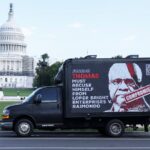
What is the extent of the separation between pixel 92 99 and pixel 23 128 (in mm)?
2562

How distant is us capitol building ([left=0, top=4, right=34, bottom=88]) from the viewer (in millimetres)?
186125

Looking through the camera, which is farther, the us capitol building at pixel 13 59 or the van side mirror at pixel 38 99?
the us capitol building at pixel 13 59

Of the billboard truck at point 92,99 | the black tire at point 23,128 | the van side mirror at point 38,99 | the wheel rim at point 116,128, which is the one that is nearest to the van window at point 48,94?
the billboard truck at point 92,99

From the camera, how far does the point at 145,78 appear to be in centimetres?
1861

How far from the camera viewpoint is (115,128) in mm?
18359

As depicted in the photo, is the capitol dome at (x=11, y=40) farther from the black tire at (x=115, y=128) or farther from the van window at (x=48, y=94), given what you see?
the black tire at (x=115, y=128)

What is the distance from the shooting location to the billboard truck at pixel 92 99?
712 inches

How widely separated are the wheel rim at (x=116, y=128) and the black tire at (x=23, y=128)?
9.11 feet

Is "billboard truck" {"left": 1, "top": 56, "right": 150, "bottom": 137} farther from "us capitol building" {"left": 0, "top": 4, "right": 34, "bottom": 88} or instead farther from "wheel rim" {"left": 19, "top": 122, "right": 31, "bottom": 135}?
"us capitol building" {"left": 0, "top": 4, "right": 34, "bottom": 88}

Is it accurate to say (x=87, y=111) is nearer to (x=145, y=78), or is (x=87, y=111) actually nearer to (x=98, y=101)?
(x=98, y=101)
